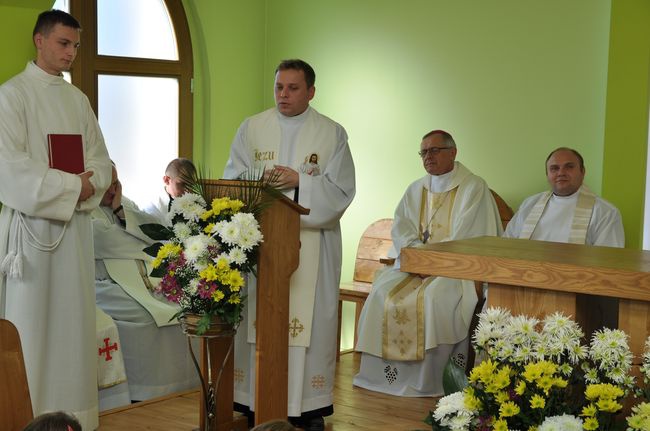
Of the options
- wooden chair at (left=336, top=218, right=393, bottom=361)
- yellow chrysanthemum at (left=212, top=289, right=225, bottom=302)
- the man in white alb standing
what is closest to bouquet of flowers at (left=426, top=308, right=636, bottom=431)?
yellow chrysanthemum at (left=212, top=289, right=225, bottom=302)

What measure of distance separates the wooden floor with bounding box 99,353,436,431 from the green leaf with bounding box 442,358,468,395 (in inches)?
80.8

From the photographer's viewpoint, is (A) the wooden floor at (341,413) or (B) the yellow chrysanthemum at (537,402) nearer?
(B) the yellow chrysanthemum at (537,402)

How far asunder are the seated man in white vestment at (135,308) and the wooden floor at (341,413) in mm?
237

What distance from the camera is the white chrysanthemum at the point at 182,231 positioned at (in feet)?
14.0

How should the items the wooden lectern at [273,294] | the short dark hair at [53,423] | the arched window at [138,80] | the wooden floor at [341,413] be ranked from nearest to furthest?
the short dark hair at [53,423] → the wooden lectern at [273,294] → the wooden floor at [341,413] → the arched window at [138,80]

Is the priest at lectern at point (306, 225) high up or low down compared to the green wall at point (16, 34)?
down

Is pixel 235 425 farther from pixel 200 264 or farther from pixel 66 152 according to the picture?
pixel 66 152

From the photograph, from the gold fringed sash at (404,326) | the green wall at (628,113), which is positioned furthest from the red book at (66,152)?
the green wall at (628,113)

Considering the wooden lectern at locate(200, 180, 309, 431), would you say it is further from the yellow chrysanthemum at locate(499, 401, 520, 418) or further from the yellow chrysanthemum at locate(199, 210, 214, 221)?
the yellow chrysanthemum at locate(499, 401, 520, 418)

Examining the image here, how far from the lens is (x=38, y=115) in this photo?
483 centimetres

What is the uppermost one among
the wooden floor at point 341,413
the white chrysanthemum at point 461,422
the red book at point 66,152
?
the red book at point 66,152

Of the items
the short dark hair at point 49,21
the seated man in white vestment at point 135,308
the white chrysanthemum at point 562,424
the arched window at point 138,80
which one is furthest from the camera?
the arched window at point 138,80

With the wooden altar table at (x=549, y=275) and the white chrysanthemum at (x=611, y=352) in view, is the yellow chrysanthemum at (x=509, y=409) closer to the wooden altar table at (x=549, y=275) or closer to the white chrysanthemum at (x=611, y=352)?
the white chrysanthemum at (x=611, y=352)

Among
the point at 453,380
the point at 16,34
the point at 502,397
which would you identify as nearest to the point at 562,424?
the point at 502,397
